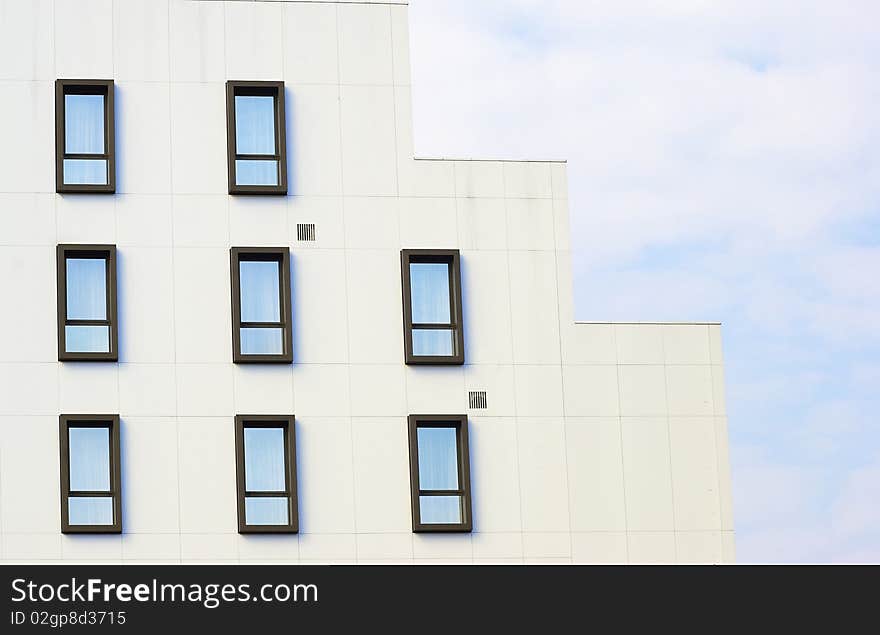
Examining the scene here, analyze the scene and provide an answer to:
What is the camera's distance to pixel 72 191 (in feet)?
133

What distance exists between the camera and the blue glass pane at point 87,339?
39.9 meters

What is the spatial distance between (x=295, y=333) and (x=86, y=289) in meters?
4.34

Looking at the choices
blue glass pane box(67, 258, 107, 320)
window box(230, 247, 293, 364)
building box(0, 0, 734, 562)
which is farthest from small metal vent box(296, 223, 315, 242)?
blue glass pane box(67, 258, 107, 320)

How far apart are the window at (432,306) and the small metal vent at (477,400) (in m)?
0.70

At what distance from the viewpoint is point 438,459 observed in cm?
4062

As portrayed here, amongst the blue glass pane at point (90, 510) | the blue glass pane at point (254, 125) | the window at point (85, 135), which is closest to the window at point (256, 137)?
the blue glass pane at point (254, 125)

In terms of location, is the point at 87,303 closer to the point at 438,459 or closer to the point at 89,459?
the point at 89,459

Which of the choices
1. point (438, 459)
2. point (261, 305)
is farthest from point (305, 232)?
point (438, 459)

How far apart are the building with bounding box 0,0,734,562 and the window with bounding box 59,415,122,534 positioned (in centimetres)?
6

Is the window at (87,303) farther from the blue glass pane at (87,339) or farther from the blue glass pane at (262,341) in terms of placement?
the blue glass pane at (262,341)

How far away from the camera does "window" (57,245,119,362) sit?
131 ft

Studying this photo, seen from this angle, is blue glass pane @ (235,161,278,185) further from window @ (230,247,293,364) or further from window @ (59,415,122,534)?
window @ (59,415,122,534)
